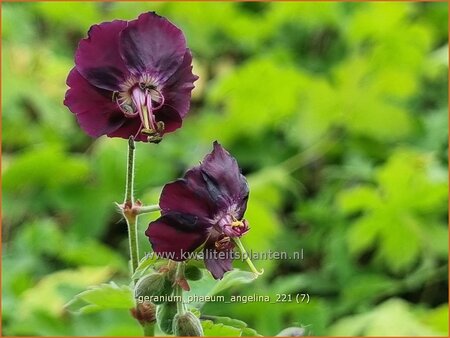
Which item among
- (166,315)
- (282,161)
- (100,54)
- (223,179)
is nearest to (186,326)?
(166,315)

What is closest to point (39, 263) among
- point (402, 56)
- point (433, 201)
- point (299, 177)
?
point (299, 177)

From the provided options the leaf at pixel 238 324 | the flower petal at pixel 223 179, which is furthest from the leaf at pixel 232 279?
the flower petal at pixel 223 179

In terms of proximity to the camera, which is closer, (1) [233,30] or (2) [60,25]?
(1) [233,30]

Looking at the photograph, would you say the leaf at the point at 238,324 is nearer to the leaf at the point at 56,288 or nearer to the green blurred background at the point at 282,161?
the green blurred background at the point at 282,161

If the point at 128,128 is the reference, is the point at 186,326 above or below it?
below

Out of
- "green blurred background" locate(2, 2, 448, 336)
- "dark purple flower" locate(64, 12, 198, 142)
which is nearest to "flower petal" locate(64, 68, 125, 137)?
"dark purple flower" locate(64, 12, 198, 142)

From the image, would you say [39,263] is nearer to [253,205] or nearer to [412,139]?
[253,205]

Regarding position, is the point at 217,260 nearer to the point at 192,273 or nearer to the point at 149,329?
the point at 192,273
